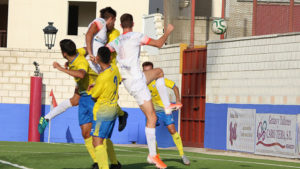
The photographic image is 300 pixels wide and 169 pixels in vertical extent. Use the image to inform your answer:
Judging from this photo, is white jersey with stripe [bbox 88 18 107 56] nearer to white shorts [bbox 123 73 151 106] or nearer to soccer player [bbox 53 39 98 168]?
soccer player [bbox 53 39 98 168]

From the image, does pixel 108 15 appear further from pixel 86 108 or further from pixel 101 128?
pixel 101 128

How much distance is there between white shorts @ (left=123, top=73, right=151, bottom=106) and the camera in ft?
35.6

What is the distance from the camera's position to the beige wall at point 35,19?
36844 millimetres

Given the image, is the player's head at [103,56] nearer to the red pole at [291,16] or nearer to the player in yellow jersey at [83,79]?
the player in yellow jersey at [83,79]

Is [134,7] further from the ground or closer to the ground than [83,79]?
further from the ground

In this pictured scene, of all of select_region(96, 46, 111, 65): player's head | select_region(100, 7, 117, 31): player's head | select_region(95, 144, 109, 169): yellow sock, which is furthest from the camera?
select_region(100, 7, 117, 31): player's head

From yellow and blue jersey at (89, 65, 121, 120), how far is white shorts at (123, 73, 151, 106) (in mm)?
413

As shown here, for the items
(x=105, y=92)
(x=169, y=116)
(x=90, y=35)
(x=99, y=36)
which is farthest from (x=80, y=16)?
(x=105, y=92)

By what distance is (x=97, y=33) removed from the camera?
11.5 meters

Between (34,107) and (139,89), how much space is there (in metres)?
17.4

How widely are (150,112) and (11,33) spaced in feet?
89.2


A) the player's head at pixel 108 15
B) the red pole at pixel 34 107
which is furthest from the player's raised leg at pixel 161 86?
the red pole at pixel 34 107

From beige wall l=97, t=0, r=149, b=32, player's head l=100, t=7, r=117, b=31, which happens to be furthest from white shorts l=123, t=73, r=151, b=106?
beige wall l=97, t=0, r=149, b=32

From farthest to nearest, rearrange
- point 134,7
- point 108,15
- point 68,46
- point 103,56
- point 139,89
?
1. point 134,7
2. point 108,15
3. point 68,46
4. point 139,89
5. point 103,56
